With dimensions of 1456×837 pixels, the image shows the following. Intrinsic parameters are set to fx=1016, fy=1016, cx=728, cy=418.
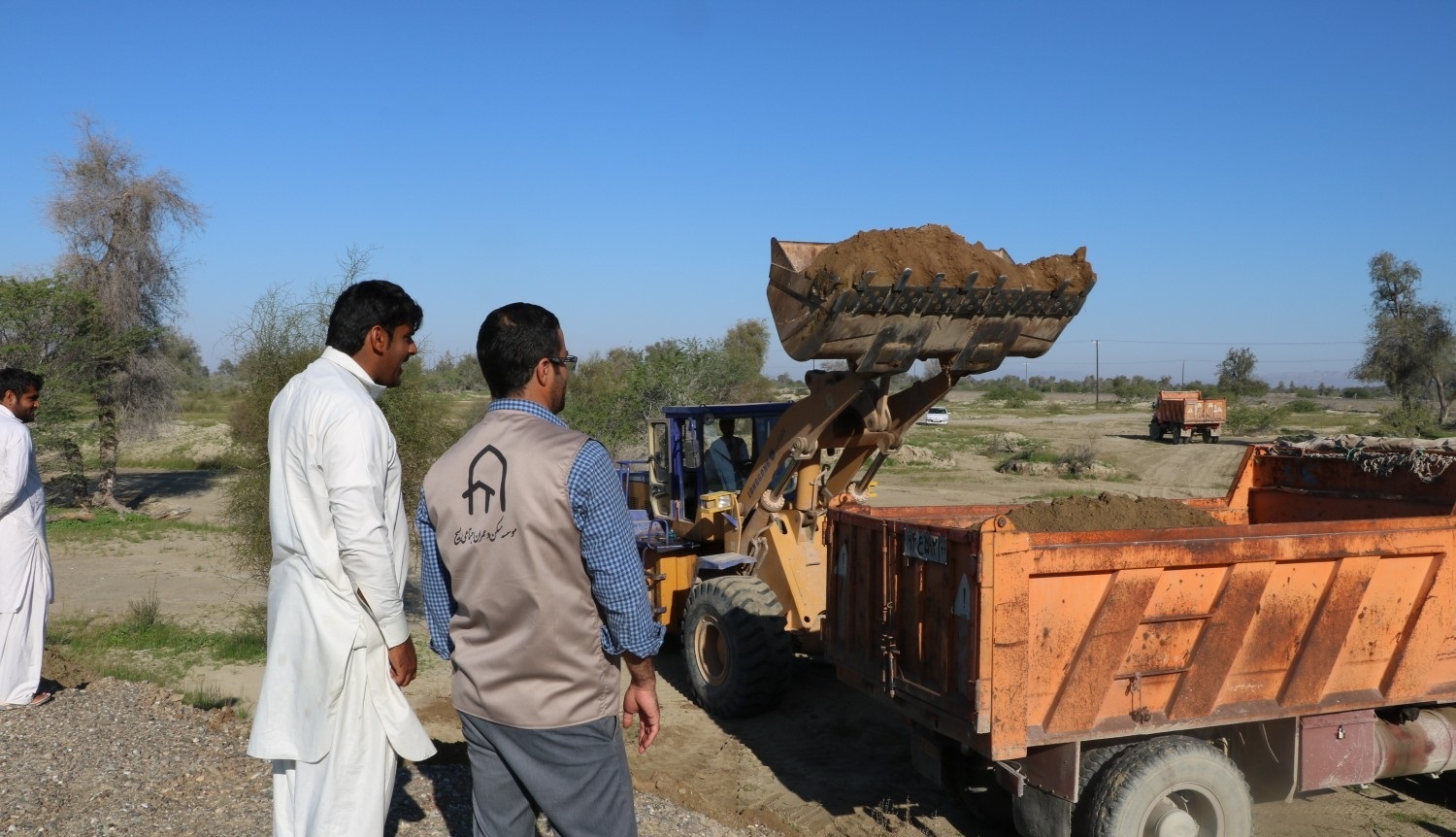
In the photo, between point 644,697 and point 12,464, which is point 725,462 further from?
point 644,697

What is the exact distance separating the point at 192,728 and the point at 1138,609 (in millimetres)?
5159

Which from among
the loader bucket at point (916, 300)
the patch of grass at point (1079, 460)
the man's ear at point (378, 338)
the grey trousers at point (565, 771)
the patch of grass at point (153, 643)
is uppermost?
the loader bucket at point (916, 300)

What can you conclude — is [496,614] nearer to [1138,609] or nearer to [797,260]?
[1138,609]

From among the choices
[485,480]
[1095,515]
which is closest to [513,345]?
[485,480]

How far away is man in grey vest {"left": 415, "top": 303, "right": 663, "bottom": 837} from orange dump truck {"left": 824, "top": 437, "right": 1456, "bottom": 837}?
1.96 meters

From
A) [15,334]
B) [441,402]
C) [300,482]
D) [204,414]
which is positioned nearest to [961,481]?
[441,402]

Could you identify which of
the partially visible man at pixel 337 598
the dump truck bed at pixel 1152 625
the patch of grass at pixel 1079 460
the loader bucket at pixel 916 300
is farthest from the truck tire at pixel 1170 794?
the patch of grass at pixel 1079 460

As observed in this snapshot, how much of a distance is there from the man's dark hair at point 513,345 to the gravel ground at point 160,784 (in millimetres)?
2605

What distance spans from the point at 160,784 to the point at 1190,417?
132 ft

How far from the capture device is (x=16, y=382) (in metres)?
6.26

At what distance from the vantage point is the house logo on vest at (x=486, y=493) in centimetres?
269

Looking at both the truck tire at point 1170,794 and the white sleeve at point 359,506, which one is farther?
the truck tire at point 1170,794

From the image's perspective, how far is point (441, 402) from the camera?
34.4 feet

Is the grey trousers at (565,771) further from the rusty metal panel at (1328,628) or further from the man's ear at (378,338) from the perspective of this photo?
the rusty metal panel at (1328,628)
